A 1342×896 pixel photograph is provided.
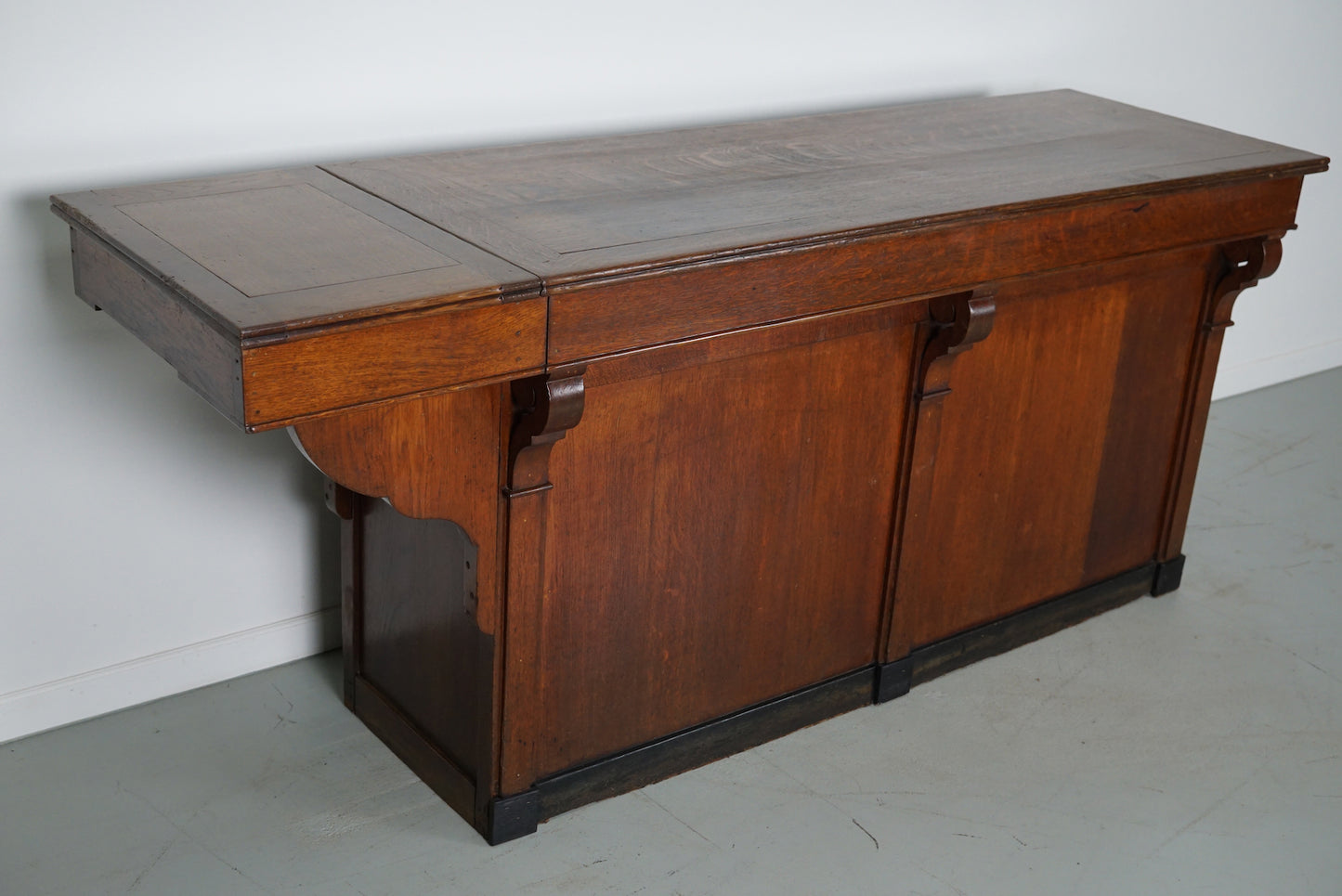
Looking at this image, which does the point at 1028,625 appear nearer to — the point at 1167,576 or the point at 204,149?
the point at 1167,576

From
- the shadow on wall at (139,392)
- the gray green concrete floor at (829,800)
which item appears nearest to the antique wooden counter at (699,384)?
the gray green concrete floor at (829,800)

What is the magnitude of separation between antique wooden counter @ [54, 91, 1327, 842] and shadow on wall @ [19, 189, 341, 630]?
0.21 m

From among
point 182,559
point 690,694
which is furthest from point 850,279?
point 182,559

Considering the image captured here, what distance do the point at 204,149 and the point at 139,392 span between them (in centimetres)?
47

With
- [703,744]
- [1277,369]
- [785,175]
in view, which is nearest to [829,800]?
[703,744]

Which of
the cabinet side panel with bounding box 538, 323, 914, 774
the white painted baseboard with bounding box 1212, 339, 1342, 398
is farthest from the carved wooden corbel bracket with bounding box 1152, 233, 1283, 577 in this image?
the white painted baseboard with bounding box 1212, 339, 1342, 398

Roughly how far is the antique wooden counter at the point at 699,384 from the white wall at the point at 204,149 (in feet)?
0.65

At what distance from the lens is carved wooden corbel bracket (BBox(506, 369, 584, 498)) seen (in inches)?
89.1

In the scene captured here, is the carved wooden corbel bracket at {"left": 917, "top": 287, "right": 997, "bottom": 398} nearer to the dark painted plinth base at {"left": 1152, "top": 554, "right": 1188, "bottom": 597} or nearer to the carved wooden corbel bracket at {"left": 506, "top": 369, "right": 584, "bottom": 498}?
the carved wooden corbel bracket at {"left": 506, "top": 369, "right": 584, "bottom": 498}

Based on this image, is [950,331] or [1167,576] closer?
[950,331]

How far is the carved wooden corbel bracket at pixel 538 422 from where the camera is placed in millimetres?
2264

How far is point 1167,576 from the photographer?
3617 millimetres

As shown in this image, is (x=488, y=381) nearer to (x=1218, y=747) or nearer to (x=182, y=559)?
(x=182, y=559)

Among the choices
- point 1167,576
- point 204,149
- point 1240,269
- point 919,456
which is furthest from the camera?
point 1167,576
